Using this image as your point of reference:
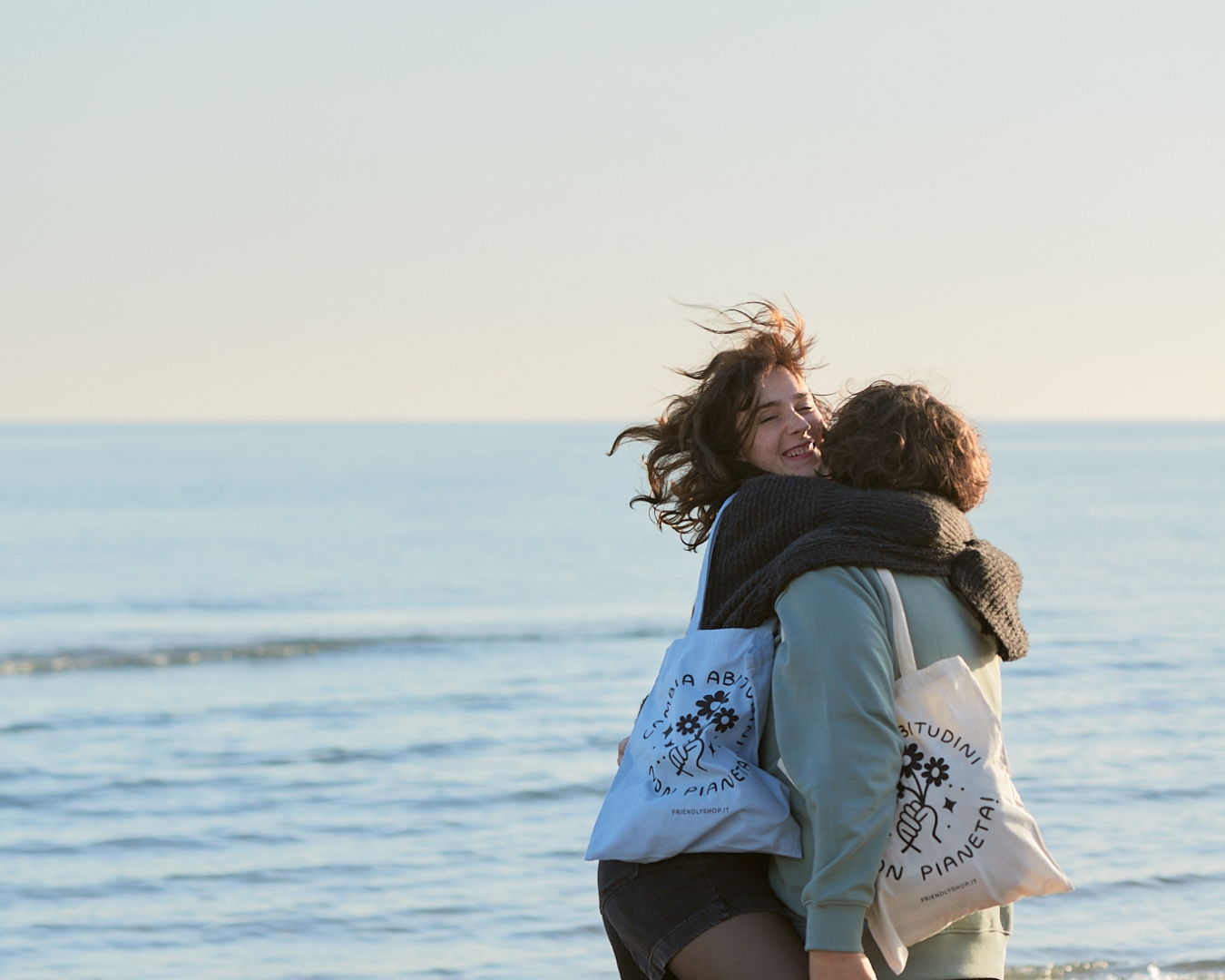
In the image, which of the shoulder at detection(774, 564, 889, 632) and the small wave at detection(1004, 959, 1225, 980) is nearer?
the shoulder at detection(774, 564, 889, 632)

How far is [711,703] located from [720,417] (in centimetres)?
60

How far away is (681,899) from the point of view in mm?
1973

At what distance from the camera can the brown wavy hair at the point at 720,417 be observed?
7.86ft

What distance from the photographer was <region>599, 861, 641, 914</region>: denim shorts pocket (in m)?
2.04

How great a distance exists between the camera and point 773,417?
2.41 metres

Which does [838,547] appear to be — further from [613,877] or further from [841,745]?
[613,877]

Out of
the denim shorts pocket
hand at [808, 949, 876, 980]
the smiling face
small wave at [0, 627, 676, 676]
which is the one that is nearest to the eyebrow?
the smiling face

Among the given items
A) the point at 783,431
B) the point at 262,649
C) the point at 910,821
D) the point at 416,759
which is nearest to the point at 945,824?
the point at 910,821

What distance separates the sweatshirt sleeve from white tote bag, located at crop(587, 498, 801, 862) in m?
0.09

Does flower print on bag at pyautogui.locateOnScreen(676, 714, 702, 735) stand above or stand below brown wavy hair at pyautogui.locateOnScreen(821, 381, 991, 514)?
below

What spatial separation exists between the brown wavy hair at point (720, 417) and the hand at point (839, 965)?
0.84m

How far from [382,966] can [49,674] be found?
10579mm

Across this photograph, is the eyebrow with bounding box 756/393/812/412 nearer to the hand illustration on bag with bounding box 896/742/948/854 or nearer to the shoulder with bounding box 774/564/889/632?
the shoulder with bounding box 774/564/889/632

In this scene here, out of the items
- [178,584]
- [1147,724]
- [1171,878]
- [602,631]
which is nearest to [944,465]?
[1171,878]
